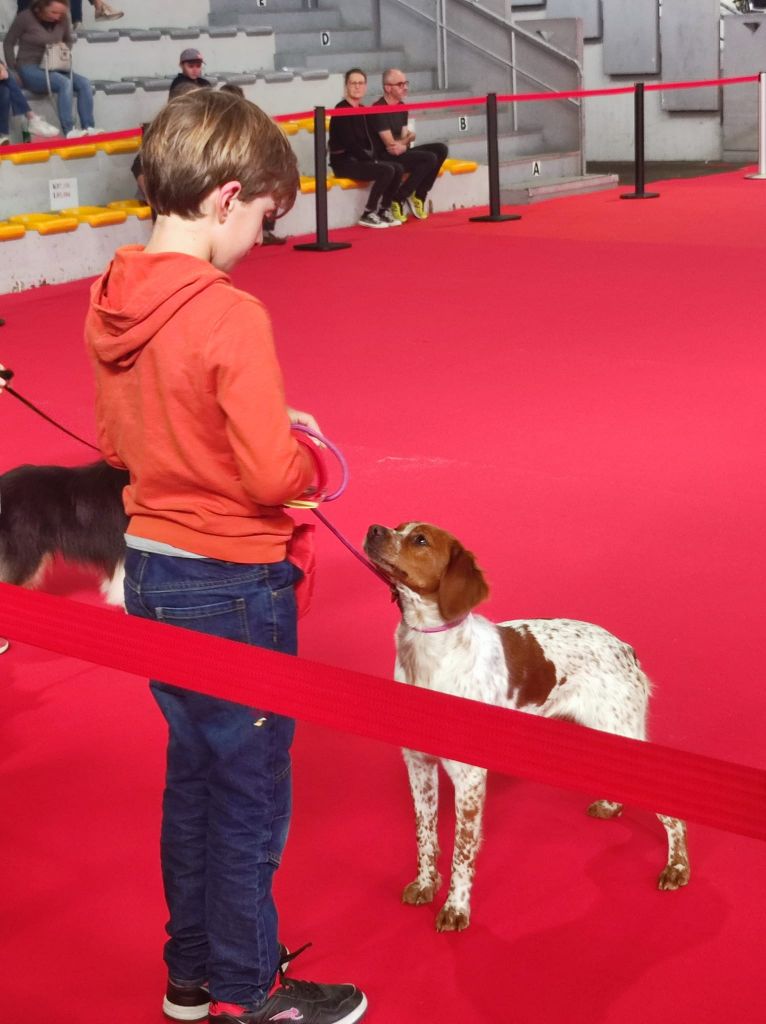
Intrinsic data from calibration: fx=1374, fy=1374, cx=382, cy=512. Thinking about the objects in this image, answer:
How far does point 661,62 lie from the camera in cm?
1825

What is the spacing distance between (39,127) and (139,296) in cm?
1068

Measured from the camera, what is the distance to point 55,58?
12.1 metres

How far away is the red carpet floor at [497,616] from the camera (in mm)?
2561

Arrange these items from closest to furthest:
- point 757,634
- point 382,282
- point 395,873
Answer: point 395,873 < point 757,634 < point 382,282

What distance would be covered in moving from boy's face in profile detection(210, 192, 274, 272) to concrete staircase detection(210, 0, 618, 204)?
12.6 meters

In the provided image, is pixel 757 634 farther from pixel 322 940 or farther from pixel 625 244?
pixel 625 244

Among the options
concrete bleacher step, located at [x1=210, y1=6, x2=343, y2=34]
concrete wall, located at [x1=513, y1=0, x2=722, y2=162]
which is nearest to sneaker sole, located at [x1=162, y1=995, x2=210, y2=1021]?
concrete bleacher step, located at [x1=210, y1=6, x2=343, y2=34]

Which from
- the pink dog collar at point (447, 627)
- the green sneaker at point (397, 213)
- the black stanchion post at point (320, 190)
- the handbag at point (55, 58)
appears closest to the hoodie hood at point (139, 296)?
the pink dog collar at point (447, 627)

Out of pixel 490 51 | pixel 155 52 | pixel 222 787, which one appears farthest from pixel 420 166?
pixel 222 787

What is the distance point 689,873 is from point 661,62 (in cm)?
1711

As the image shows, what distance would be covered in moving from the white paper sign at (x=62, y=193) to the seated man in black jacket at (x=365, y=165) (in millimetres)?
2680

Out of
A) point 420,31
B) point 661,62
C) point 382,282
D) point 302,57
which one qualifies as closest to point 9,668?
point 382,282

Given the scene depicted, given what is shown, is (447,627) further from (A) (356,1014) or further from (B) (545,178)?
(B) (545,178)

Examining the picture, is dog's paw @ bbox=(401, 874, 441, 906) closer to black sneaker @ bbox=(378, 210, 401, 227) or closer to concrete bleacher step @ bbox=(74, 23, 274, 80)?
black sneaker @ bbox=(378, 210, 401, 227)
